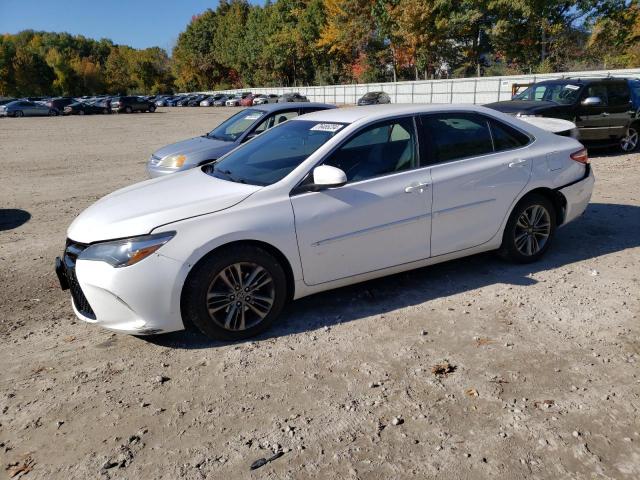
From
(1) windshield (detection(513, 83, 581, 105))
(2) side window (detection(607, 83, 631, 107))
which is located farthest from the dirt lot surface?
(2) side window (detection(607, 83, 631, 107))

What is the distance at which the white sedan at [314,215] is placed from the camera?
12.0 ft

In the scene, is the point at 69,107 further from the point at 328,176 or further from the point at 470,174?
the point at 328,176

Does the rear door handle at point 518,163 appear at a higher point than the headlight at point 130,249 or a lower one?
higher

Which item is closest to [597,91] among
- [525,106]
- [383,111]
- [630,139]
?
[630,139]

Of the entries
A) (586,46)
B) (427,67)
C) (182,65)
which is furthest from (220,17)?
(586,46)

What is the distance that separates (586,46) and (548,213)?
1640 inches

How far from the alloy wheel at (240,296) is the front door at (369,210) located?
346mm

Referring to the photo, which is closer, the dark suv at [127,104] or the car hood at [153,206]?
the car hood at [153,206]

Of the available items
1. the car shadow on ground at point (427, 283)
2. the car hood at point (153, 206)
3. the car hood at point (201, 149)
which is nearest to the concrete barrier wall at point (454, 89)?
the car shadow on ground at point (427, 283)

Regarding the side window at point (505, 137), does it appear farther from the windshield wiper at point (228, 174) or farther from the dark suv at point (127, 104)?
the dark suv at point (127, 104)

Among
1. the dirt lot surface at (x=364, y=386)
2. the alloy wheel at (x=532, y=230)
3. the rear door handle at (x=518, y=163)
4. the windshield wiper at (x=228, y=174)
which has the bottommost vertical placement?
the dirt lot surface at (x=364, y=386)

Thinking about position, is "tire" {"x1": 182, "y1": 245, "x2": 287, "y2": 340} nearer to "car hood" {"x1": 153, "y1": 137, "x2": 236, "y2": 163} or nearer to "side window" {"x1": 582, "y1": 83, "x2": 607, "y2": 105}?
"car hood" {"x1": 153, "y1": 137, "x2": 236, "y2": 163}

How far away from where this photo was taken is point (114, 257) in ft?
11.8

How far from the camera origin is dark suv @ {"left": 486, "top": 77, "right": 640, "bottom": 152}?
37.0ft
